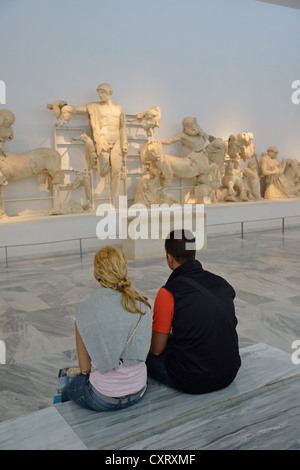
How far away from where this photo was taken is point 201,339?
8.52 ft

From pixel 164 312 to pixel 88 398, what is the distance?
0.61 m

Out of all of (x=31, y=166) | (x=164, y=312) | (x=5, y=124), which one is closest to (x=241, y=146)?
(x=31, y=166)

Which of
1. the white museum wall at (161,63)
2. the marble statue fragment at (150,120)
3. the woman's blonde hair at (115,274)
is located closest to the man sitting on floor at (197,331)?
the woman's blonde hair at (115,274)

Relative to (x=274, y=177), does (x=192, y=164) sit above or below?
above

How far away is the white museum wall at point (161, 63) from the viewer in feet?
39.7

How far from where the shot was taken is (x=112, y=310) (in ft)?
7.98

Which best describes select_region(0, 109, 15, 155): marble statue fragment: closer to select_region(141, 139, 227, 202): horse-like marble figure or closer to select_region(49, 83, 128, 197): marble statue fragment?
select_region(49, 83, 128, 197): marble statue fragment

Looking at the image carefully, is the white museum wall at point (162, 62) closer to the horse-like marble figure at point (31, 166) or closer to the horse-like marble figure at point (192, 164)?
the horse-like marble figure at point (31, 166)

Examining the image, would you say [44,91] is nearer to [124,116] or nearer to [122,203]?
[124,116]

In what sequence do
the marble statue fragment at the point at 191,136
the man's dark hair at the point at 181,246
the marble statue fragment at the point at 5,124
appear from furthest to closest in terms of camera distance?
the marble statue fragment at the point at 191,136 < the marble statue fragment at the point at 5,124 < the man's dark hair at the point at 181,246

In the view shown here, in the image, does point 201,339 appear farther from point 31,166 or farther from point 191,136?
point 191,136

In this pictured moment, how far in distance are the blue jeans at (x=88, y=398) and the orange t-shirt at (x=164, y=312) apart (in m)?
0.39

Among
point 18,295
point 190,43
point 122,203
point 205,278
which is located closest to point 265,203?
point 122,203

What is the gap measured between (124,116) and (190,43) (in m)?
3.77
